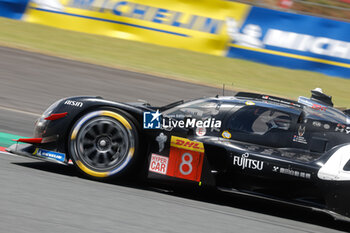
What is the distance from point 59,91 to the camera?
38.5 ft

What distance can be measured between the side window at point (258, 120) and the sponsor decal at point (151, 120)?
805 millimetres

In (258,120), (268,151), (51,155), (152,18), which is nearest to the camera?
(268,151)

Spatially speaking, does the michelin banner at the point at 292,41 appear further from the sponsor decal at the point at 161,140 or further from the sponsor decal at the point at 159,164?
the sponsor decal at the point at 159,164

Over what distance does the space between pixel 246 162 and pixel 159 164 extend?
95 centimetres

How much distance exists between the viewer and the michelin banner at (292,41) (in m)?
14.9

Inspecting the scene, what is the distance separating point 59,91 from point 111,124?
587 centimetres

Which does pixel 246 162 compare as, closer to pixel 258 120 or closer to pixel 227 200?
pixel 258 120

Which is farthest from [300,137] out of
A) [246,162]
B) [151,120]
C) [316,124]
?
[151,120]

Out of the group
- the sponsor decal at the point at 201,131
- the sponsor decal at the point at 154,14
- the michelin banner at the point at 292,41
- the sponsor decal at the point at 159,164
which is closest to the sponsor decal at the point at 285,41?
the michelin banner at the point at 292,41

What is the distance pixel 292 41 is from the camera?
1507 cm

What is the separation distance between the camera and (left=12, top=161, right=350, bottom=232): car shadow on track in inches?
236

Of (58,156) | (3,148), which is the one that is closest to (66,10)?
(3,148)

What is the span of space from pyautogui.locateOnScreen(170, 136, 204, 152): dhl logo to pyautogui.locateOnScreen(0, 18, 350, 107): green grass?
8.12 m

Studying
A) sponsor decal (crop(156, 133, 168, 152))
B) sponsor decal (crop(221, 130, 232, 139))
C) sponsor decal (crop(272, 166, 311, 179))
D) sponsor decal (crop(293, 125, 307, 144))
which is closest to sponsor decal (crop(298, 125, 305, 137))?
sponsor decal (crop(293, 125, 307, 144))
